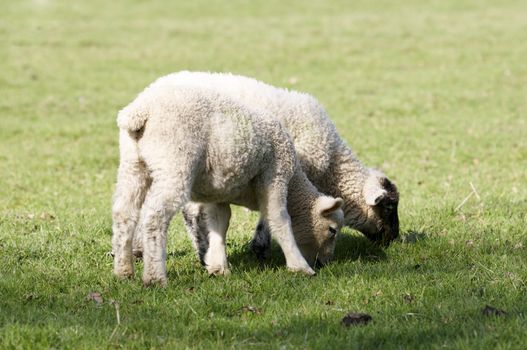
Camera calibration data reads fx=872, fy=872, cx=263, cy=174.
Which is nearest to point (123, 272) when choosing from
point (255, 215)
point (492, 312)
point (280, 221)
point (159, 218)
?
point (159, 218)

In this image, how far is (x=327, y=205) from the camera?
7613 millimetres

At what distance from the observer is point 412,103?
62.0 ft

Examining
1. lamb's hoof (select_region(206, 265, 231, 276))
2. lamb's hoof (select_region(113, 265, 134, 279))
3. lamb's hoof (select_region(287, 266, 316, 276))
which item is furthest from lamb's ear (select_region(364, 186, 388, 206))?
lamb's hoof (select_region(113, 265, 134, 279))

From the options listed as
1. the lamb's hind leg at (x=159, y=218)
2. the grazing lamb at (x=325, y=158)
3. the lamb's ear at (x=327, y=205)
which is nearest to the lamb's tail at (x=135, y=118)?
the lamb's hind leg at (x=159, y=218)

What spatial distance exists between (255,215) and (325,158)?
5.90 feet

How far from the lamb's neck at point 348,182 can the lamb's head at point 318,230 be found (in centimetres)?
77

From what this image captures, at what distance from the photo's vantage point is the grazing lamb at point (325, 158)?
8.33m

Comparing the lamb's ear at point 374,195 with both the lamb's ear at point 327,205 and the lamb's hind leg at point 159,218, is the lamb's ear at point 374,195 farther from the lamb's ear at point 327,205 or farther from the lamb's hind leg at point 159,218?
the lamb's hind leg at point 159,218

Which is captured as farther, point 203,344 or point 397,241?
point 397,241

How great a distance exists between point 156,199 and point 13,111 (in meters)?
12.5

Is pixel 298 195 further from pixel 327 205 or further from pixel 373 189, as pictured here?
pixel 373 189

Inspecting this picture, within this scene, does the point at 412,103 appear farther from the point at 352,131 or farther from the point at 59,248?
the point at 59,248

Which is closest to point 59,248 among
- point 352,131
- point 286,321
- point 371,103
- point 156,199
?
point 156,199

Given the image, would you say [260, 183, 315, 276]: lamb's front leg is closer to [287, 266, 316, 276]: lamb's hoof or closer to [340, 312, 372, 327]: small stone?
[287, 266, 316, 276]: lamb's hoof
